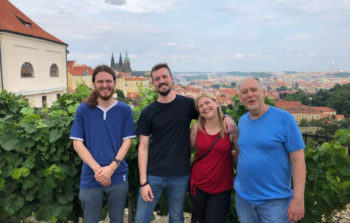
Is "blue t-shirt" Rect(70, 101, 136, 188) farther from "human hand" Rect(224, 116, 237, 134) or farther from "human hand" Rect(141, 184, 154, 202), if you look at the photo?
"human hand" Rect(224, 116, 237, 134)

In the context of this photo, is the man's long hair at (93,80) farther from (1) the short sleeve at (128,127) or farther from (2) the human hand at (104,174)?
(2) the human hand at (104,174)

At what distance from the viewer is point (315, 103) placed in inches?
3529

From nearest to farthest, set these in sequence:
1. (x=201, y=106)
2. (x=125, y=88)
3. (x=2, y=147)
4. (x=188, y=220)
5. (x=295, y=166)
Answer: (x=295, y=166) → (x=201, y=106) → (x=2, y=147) → (x=188, y=220) → (x=125, y=88)

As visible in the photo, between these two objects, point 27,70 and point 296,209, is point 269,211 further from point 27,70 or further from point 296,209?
point 27,70

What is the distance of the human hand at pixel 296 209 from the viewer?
212 centimetres

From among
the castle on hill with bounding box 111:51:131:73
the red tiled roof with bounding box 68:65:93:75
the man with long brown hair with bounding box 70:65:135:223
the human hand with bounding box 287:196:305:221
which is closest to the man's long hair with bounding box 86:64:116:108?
the man with long brown hair with bounding box 70:65:135:223

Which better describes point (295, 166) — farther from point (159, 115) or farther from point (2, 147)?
point (2, 147)

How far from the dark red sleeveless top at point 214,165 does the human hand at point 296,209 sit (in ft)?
1.81

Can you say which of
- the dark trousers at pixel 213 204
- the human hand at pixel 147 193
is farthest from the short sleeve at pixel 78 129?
the dark trousers at pixel 213 204

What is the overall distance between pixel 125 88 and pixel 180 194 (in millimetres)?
105146

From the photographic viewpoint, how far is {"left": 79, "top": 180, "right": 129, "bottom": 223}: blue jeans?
2553mm

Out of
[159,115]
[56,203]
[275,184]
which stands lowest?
[56,203]

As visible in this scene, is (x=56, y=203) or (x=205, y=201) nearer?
(x=205, y=201)

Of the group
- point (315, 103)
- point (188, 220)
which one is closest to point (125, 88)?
point (315, 103)
